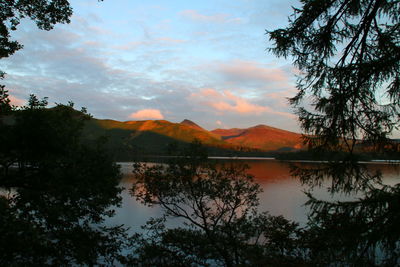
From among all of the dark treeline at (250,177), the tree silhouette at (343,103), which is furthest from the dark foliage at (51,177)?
the tree silhouette at (343,103)

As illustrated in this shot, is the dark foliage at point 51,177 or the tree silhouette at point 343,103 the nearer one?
the tree silhouette at point 343,103

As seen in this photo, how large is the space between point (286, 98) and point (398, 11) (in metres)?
2.75

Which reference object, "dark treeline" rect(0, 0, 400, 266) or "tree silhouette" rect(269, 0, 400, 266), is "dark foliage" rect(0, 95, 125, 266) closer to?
"dark treeline" rect(0, 0, 400, 266)

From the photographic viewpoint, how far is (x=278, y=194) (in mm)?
46531

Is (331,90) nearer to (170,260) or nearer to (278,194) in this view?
(170,260)

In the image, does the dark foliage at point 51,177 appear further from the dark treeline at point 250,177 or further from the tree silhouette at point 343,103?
the tree silhouette at point 343,103

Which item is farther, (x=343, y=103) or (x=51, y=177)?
(x=51, y=177)

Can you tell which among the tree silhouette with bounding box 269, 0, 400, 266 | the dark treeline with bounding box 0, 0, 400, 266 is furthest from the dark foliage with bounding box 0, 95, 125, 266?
the tree silhouette with bounding box 269, 0, 400, 266

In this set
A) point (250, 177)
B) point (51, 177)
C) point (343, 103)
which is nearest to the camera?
point (343, 103)

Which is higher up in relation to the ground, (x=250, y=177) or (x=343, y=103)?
(x=343, y=103)

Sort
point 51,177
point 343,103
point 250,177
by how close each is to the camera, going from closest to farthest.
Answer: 1. point 343,103
2. point 51,177
3. point 250,177

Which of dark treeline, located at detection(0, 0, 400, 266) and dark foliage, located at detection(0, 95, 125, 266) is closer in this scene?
dark treeline, located at detection(0, 0, 400, 266)

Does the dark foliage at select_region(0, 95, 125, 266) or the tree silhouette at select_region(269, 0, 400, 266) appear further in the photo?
the dark foliage at select_region(0, 95, 125, 266)

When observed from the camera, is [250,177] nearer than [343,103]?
No
